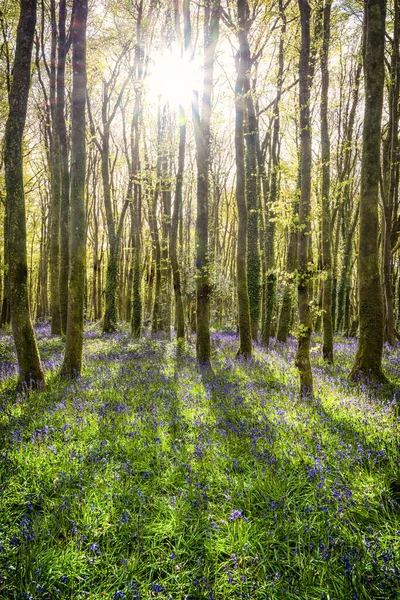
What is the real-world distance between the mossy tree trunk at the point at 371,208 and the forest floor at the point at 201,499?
162 centimetres

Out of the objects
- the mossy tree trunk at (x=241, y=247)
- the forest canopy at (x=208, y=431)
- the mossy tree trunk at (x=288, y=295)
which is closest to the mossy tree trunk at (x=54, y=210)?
the forest canopy at (x=208, y=431)

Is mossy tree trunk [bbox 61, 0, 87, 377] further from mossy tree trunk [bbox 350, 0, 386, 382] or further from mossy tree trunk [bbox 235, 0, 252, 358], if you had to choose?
mossy tree trunk [bbox 350, 0, 386, 382]

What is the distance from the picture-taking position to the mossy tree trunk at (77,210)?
25.2 feet

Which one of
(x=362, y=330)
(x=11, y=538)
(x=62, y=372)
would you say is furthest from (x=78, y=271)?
(x=362, y=330)

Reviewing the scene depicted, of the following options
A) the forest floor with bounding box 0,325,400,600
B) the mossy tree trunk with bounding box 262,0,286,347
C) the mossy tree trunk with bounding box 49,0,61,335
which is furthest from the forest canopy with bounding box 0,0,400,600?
the mossy tree trunk with bounding box 49,0,61,335

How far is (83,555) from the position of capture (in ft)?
8.14

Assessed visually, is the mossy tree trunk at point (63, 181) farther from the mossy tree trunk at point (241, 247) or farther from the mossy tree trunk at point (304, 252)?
the mossy tree trunk at point (304, 252)

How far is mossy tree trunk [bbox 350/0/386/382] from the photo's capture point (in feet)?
23.4

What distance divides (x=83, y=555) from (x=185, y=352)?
929 cm

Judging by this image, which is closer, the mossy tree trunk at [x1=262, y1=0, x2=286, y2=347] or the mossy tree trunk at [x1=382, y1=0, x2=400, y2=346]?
the mossy tree trunk at [x1=382, y1=0, x2=400, y2=346]

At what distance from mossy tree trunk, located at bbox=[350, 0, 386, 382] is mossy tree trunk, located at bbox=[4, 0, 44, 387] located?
686 centimetres

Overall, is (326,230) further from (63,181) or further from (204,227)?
(63,181)

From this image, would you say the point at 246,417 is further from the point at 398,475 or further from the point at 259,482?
the point at 398,475

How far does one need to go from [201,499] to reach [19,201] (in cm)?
644
